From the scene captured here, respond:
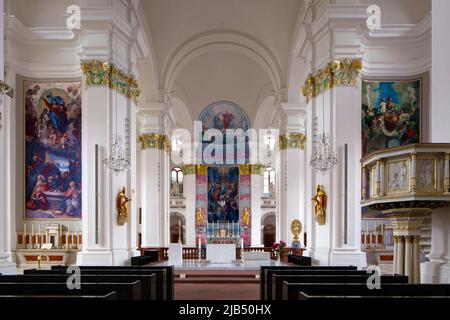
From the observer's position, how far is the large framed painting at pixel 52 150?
1341 centimetres

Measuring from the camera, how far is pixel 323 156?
11.5 meters

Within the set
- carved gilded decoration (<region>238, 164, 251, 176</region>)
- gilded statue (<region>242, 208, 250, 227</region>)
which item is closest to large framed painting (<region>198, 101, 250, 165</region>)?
carved gilded decoration (<region>238, 164, 251, 176</region>)

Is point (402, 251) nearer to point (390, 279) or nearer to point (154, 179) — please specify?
point (390, 279)

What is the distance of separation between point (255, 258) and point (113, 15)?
359 inches

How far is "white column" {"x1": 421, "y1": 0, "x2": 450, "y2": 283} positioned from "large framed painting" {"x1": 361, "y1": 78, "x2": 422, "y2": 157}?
658cm

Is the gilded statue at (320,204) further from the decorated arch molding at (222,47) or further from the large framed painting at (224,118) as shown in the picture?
the large framed painting at (224,118)

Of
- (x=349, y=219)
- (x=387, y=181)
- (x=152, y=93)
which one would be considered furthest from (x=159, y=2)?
(x=387, y=181)

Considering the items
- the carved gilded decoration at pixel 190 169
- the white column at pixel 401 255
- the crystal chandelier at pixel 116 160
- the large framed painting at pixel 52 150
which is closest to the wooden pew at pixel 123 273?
the white column at pixel 401 255

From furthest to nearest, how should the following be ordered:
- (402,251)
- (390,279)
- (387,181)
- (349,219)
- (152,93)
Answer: (152,93) < (349,219) < (402,251) < (387,181) < (390,279)

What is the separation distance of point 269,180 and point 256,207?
4082 mm

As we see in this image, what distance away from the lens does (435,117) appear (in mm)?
6184

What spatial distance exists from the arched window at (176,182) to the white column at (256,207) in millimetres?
4787

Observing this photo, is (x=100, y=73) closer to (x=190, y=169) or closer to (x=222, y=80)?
(x=222, y=80)

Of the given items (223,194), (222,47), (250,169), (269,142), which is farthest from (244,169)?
(222,47)
